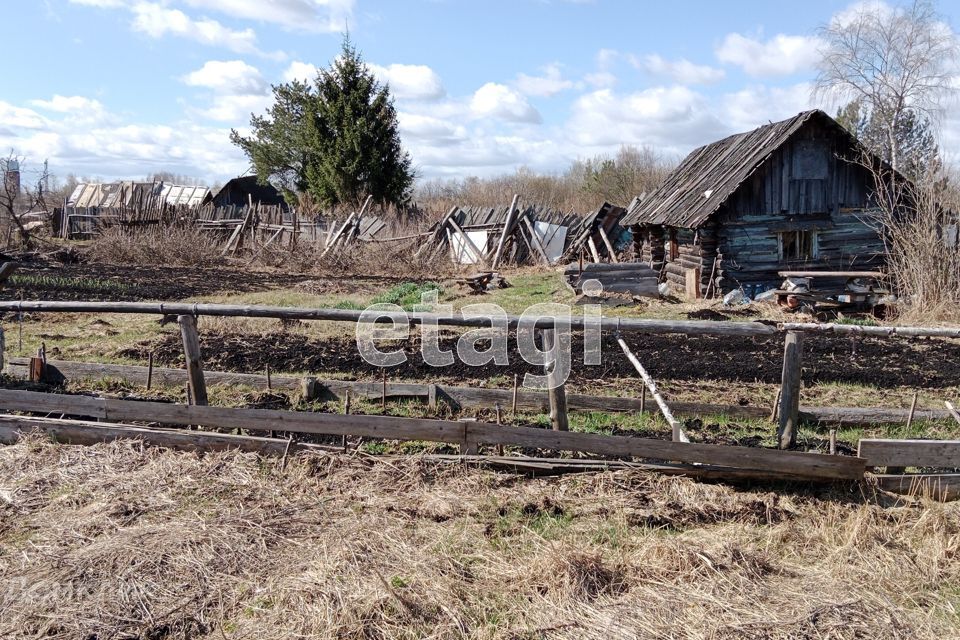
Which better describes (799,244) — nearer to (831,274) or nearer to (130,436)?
(831,274)

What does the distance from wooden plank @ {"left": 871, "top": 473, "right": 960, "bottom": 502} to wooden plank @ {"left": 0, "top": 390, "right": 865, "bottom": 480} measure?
27 cm

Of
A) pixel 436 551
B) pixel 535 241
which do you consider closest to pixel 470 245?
pixel 535 241

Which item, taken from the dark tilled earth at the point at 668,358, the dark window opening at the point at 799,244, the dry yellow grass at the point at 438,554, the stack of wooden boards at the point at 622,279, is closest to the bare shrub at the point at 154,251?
the stack of wooden boards at the point at 622,279

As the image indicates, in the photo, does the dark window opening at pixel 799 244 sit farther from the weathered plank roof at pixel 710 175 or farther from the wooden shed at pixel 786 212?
the weathered plank roof at pixel 710 175

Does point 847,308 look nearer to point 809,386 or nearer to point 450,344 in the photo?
point 809,386

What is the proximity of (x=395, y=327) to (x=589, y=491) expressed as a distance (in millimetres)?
5748

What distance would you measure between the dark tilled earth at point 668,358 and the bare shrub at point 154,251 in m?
14.6

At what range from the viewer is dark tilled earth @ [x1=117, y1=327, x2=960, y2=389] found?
7.98m

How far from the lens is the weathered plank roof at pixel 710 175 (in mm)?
14469

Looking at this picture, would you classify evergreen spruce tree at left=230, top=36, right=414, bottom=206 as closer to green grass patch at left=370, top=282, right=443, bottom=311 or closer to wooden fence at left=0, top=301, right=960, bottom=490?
green grass patch at left=370, top=282, right=443, bottom=311

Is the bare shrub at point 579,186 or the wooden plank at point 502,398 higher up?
the bare shrub at point 579,186

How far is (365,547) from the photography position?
3.88 metres

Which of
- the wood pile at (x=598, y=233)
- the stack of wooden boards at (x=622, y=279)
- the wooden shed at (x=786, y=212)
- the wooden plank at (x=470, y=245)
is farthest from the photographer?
the wooden plank at (x=470, y=245)

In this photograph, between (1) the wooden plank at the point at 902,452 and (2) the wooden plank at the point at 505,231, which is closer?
(1) the wooden plank at the point at 902,452
